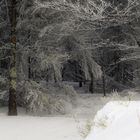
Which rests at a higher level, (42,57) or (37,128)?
(42,57)

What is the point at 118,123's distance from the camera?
4.71 m

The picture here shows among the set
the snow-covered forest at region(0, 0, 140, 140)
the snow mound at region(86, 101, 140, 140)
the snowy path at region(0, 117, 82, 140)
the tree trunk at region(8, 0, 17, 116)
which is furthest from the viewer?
the tree trunk at region(8, 0, 17, 116)

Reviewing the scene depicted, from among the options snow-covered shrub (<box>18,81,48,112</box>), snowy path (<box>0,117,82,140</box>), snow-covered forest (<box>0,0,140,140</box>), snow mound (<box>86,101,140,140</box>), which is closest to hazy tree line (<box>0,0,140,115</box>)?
→ snow-covered forest (<box>0,0,140,140</box>)

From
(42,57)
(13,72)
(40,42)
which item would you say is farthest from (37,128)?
(40,42)

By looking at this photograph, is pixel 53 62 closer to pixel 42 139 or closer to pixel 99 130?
pixel 42 139

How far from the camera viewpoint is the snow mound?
169 inches

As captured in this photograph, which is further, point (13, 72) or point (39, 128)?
point (13, 72)

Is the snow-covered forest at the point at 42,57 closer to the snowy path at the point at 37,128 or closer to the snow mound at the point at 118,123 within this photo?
the snowy path at the point at 37,128

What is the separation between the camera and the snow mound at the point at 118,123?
4.28 meters

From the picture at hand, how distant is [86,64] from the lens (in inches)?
671

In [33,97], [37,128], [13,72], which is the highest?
[13,72]

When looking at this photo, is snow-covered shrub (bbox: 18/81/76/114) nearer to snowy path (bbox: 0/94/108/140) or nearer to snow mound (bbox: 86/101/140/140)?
snowy path (bbox: 0/94/108/140)

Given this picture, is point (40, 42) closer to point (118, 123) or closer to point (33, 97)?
point (33, 97)

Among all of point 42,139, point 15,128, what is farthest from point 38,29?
point 42,139
